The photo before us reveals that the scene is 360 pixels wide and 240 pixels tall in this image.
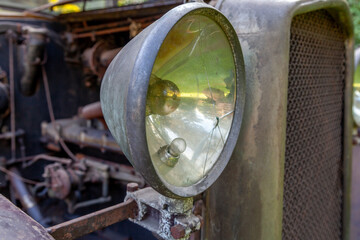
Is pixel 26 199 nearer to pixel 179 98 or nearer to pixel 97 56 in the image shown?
pixel 97 56

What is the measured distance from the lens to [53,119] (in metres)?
3.00

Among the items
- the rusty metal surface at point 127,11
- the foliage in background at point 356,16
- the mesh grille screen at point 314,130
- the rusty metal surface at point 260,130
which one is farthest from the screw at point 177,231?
the foliage in background at point 356,16

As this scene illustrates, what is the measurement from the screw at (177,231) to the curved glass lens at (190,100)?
0.45 ft

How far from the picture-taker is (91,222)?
965mm

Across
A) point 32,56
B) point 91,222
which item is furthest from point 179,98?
point 32,56

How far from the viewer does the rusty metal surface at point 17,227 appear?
75cm

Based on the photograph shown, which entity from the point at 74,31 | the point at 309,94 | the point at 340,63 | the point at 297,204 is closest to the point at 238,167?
the point at 297,204

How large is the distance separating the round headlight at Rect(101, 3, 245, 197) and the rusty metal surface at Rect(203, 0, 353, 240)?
13 centimetres

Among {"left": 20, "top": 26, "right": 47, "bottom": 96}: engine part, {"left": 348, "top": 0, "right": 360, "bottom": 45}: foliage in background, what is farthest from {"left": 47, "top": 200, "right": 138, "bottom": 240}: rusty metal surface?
{"left": 348, "top": 0, "right": 360, "bottom": 45}: foliage in background

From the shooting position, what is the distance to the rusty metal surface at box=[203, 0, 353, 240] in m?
1.08

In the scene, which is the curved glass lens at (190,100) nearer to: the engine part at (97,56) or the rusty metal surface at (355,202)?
the rusty metal surface at (355,202)

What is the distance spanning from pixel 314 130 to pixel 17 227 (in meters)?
1.19

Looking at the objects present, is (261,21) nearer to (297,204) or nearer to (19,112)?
(297,204)

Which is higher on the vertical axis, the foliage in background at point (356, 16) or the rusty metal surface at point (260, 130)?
the foliage in background at point (356, 16)
